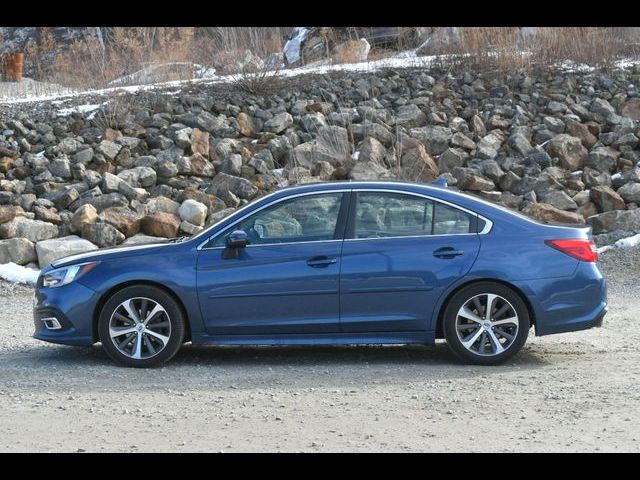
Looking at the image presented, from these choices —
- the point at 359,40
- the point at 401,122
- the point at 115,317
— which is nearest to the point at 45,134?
the point at 401,122

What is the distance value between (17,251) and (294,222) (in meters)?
7.40

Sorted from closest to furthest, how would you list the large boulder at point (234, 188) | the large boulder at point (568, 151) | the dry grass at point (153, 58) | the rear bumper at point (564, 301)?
the rear bumper at point (564, 301) → the large boulder at point (234, 188) → the large boulder at point (568, 151) → the dry grass at point (153, 58)

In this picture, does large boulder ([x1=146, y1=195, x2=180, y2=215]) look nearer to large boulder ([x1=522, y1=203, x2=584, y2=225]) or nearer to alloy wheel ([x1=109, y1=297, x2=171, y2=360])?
large boulder ([x1=522, y1=203, x2=584, y2=225])

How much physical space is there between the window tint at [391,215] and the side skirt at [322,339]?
0.81 m

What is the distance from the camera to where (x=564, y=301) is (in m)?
9.18

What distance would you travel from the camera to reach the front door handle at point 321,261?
30.2ft

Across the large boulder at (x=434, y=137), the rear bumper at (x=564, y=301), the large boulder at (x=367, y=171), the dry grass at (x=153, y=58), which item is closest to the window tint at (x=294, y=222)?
the rear bumper at (x=564, y=301)

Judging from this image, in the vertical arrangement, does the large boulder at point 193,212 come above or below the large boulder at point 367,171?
below

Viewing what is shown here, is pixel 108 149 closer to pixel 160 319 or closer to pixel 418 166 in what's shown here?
pixel 418 166

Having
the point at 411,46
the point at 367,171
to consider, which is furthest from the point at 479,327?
the point at 411,46

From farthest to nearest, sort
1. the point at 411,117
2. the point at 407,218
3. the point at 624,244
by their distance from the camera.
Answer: the point at 411,117
the point at 624,244
the point at 407,218

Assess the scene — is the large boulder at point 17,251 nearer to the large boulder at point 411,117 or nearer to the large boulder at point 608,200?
the large boulder at point 411,117

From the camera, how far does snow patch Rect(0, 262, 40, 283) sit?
1501 cm

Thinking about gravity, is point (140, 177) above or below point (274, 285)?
above
